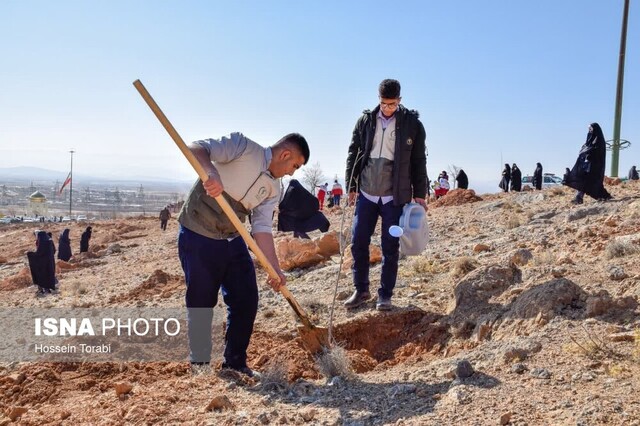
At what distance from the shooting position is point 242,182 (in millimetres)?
3516

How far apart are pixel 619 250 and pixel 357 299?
6.74ft

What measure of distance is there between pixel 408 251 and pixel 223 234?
5.20 feet

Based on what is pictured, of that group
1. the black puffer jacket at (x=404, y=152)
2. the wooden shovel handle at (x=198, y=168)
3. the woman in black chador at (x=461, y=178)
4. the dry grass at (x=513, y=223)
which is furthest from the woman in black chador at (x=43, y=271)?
the woman in black chador at (x=461, y=178)

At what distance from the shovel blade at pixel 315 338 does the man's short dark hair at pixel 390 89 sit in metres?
1.67

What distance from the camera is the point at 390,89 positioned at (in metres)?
4.42

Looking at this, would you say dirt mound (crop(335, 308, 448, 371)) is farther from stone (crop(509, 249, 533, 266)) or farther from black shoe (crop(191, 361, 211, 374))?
stone (crop(509, 249, 533, 266))

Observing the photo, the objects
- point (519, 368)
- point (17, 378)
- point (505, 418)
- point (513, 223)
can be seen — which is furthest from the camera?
point (513, 223)

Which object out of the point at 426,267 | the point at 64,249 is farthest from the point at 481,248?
the point at 64,249

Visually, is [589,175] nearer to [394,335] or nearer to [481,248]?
[481,248]

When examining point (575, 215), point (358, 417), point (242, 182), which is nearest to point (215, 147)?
point (242, 182)

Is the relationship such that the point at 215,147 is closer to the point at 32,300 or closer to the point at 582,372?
the point at 582,372

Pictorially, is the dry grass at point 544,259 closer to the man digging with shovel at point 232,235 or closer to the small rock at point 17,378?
the man digging with shovel at point 232,235

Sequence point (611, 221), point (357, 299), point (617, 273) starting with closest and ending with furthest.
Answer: point (617, 273) < point (357, 299) < point (611, 221)

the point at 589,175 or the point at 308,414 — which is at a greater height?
the point at 589,175
